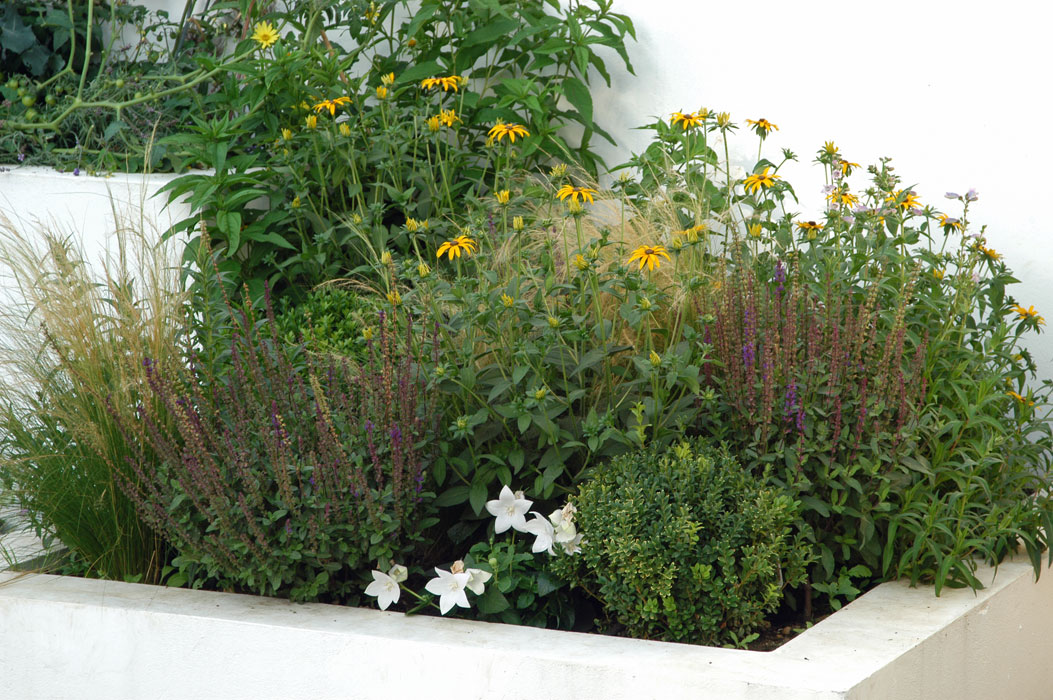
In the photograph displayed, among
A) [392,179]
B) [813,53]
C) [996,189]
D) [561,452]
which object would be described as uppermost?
[813,53]

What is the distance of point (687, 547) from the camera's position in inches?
86.9

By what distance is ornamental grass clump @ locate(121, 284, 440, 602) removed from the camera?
237 cm

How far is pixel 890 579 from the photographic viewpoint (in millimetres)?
2492

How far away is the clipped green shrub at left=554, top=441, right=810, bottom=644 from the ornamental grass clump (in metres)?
0.45

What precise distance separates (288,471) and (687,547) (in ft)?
3.08

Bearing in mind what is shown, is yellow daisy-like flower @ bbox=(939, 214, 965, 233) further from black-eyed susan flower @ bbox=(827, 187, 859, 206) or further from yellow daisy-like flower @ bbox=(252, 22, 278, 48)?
yellow daisy-like flower @ bbox=(252, 22, 278, 48)

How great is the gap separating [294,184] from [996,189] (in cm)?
235

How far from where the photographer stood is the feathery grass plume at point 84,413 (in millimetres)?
2660

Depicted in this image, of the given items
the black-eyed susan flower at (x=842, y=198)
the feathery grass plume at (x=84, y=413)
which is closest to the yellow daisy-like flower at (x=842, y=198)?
the black-eyed susan flower at (x=842, y=198)

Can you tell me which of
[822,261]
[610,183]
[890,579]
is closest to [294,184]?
[610,183]

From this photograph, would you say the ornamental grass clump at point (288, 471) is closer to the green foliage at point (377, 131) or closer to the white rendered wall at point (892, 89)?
the green foliage at point (377, 131)

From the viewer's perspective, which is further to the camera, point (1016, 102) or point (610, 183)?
point (610, 183)

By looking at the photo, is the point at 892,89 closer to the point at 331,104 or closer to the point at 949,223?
the point at 949,223

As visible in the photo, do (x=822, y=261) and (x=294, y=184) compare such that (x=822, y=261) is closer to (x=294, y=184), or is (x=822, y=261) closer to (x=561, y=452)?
(x=561, y=452)
